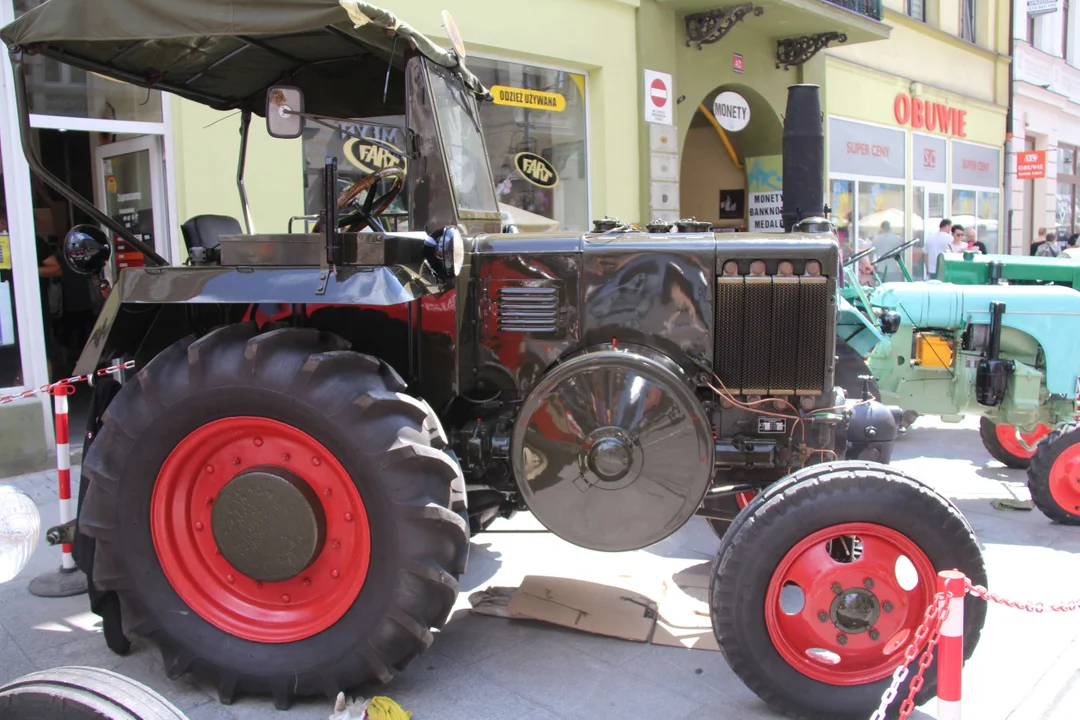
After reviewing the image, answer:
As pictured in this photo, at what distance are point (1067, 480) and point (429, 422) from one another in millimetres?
4178

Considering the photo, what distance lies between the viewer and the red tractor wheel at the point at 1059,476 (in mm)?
5246

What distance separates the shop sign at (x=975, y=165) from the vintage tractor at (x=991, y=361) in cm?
1331

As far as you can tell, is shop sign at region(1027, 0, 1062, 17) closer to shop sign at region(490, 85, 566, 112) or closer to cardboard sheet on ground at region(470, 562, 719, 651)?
shop sign at region(490, 85, 566, 112)

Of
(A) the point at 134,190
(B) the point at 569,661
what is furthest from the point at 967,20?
(B) the point at 569,661

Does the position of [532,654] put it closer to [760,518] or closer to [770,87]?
[760,518]

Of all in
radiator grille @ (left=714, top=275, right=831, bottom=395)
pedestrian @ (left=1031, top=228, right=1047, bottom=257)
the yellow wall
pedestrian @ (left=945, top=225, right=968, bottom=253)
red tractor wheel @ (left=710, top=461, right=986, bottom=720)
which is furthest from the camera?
pedestrian @ (left=1031, top=228, right=1047, bottom=257)

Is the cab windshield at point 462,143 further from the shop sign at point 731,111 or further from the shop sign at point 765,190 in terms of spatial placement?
the shop sign at point 765,190

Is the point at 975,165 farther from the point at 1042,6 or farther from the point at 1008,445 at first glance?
the point at 1008,445

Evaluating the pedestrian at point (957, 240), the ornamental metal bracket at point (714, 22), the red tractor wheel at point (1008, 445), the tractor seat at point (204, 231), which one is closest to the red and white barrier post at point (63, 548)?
the tractor seat at point (204, 231)

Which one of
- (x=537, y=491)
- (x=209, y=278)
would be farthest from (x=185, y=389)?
(x=537, y=491)

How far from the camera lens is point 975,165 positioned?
19.0m

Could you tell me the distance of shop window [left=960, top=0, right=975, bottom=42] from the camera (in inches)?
714

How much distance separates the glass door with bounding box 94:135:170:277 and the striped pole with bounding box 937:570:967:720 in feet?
21.0

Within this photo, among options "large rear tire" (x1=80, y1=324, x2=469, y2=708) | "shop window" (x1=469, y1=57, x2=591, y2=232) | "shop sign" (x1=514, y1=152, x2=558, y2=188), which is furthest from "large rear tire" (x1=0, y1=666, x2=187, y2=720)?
"shop sign" (x1=514, y1=152, x2=558, y2=188)
